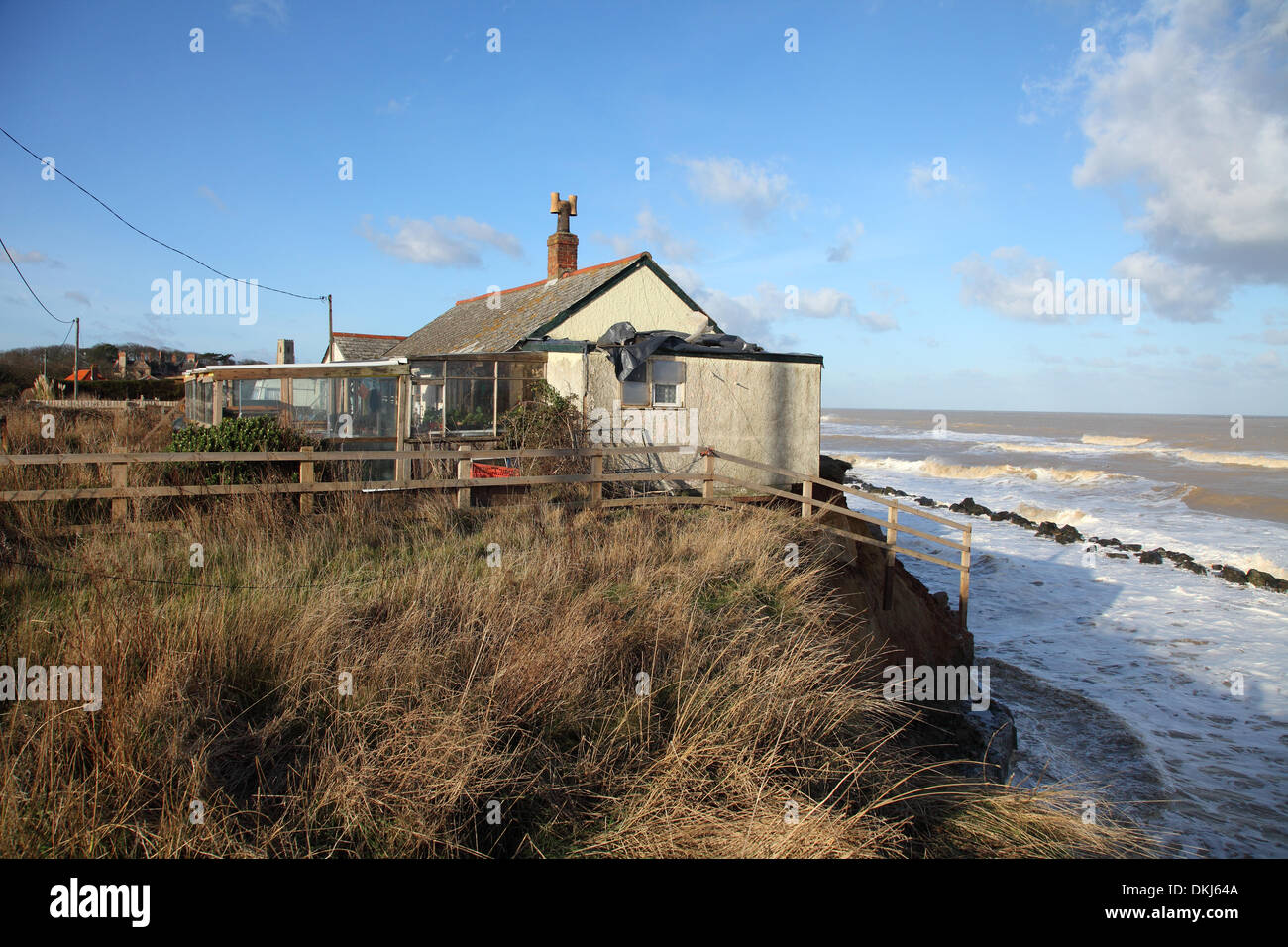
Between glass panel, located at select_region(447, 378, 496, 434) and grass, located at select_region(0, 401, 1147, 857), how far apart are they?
941cm

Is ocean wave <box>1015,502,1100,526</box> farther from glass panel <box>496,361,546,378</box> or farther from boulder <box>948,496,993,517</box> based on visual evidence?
glass panel <box>496,361,546,378</box>

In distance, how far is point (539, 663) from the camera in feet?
14.2

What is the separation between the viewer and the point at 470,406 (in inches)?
615

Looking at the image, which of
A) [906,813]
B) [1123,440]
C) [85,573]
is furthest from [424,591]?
[1123,440]

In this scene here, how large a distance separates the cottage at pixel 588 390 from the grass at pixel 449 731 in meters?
8.09

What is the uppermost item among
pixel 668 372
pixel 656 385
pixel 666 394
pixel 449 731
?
pixel 668 372

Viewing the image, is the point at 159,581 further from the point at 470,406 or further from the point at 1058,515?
the point at 1058,515

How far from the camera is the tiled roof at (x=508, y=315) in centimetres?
1775

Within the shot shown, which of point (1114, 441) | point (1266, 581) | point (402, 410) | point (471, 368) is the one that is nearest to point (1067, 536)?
point (1266, 581)

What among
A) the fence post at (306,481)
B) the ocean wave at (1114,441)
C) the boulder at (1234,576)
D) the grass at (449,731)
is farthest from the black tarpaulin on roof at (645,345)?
the ocean wave at (1114,441)

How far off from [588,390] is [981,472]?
100ft
